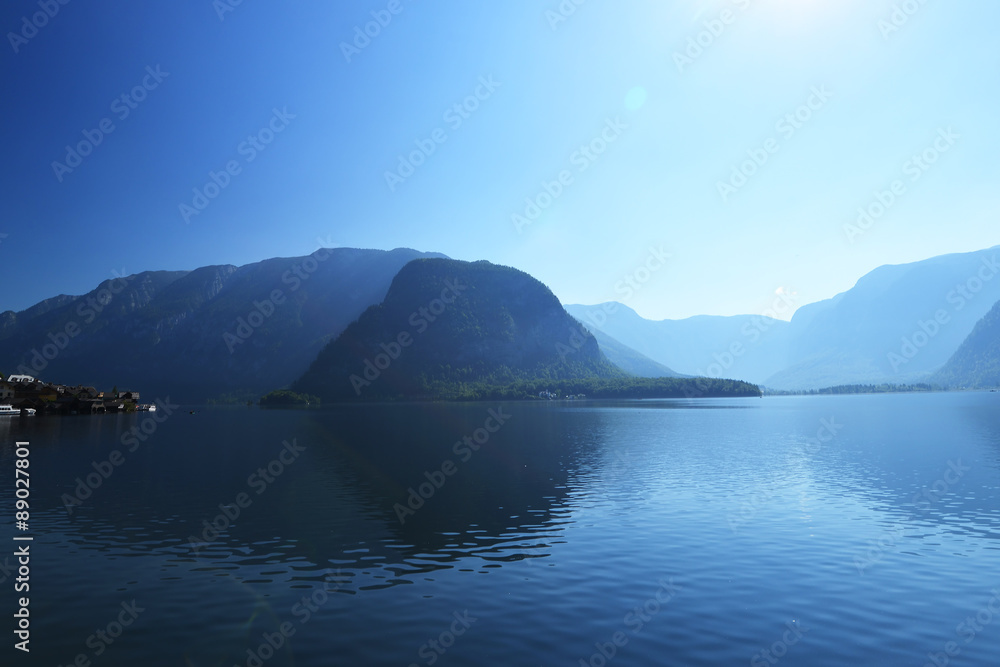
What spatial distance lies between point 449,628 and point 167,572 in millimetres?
18501

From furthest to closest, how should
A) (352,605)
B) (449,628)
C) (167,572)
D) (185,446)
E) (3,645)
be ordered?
(185,446) < (167,572) < (352,605) < (449,628) < (3,645)

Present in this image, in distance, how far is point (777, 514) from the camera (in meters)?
46.2

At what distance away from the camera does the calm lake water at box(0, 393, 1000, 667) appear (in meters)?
22.0

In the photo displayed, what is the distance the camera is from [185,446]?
340 ft

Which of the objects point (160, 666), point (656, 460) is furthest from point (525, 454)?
point (160, 666)

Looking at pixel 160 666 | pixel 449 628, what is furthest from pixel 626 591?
pixel 160 666

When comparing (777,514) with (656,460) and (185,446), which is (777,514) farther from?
(185,446)

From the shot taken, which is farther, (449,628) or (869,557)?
(869,557)

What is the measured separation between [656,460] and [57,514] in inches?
2699

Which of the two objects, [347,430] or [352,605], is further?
[347,430]

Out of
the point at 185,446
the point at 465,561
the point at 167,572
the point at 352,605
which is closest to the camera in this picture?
the point at 352,605

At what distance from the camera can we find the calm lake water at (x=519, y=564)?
21984mm

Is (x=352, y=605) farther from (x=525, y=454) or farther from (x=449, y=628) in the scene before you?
(x=525, y=454)

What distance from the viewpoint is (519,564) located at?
32.9 meters
